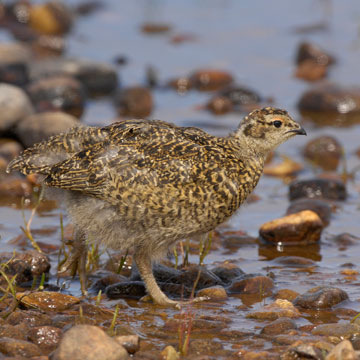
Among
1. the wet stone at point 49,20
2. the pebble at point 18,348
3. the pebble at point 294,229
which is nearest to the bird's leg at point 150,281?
the pebble at point 18,348

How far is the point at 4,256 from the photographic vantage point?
8.10 meters

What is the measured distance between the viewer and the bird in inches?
282

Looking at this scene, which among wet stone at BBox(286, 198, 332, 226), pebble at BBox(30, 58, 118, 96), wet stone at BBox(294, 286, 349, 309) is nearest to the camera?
wet stone at BBox(294, 286, 349, 309)

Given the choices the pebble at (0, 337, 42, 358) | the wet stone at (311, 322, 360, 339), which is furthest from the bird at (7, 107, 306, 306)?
the pebble at (0, 337, 42, 358)

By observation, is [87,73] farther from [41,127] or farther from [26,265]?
[26,265]

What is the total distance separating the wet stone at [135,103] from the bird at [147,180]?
630cm

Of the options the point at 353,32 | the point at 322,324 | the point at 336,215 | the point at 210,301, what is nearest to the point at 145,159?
the point at 210,301

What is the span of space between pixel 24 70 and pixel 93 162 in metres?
7.87

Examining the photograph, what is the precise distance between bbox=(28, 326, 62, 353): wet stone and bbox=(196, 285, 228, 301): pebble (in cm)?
170

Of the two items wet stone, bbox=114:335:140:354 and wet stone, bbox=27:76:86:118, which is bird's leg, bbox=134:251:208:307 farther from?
wet stone, bbox=27:76:86:118

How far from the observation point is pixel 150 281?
25.0ft

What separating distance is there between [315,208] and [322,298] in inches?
98.5

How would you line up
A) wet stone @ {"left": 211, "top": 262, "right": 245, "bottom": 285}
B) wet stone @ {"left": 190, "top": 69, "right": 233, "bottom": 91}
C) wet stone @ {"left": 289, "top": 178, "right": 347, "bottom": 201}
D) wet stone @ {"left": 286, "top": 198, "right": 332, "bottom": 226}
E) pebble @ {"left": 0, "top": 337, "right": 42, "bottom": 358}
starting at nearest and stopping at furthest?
1. pebble @ {"left": 0, "top": 337, "right": 42, "bottom": 358}
2. wet stone @ {"left": 211, "top": 262, "right": 245, "bottom": 285}
3. wet stone @ {"left": 286, "top": 198, "right": 332, "bottom": 226}
4. wet stone @ {"left": 289, "top": 178, "right": 347, "bottom": 201}
5. wet stone @ {"left": 190, "top": 69, "right": 233, "bottom": 91}

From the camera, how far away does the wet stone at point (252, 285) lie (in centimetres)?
784
